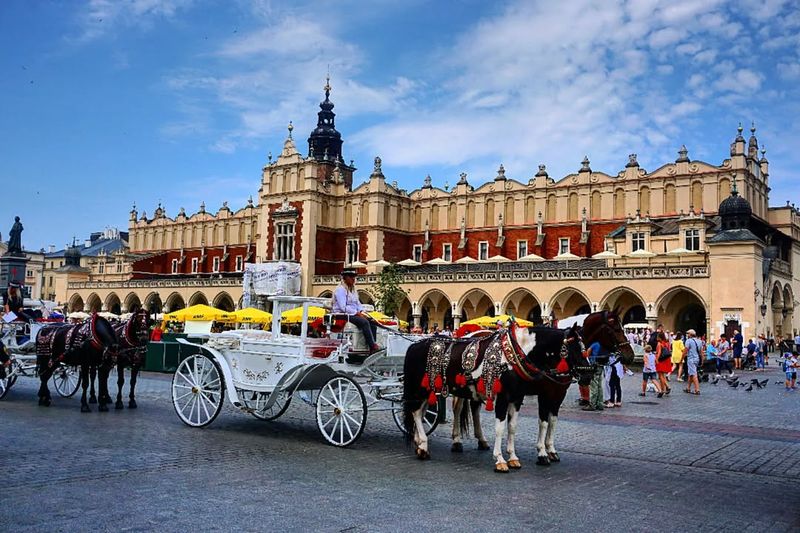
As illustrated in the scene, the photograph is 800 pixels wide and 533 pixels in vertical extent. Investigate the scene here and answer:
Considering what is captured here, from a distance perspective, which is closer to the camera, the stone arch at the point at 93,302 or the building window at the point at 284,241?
the building window at the point at 284,241

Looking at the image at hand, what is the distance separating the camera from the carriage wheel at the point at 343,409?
30.8 ft

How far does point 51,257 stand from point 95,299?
82.5 feet

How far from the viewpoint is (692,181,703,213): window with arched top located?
42469 mm

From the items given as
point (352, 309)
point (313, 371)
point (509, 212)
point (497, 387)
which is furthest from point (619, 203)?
point (497, 387)

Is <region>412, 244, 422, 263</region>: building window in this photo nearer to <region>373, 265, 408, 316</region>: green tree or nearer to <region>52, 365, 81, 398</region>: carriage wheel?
<region>373, 265, 408, 316</region>: green tree

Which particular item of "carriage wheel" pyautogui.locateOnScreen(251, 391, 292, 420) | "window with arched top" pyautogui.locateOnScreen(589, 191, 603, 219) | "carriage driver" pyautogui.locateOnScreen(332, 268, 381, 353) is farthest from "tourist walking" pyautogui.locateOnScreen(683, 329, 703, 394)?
"window with arched top" pyautogui.locateOnScreen(589, 191, 603, 219)

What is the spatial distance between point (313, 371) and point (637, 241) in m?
34.2

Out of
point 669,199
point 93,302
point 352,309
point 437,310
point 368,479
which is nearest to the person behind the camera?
point 368,479

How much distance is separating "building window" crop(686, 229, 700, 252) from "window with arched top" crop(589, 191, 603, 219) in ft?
26.3

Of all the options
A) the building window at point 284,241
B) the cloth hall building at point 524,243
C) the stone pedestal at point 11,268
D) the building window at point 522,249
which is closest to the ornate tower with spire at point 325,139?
the cloth hall building at point 524,243

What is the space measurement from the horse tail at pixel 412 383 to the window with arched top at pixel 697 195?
123ft

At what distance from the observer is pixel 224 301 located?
55625mm

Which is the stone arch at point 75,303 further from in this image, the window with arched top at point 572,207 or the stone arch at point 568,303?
the stone arch at point 568,303

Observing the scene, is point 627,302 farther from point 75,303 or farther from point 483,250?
point 75,303
